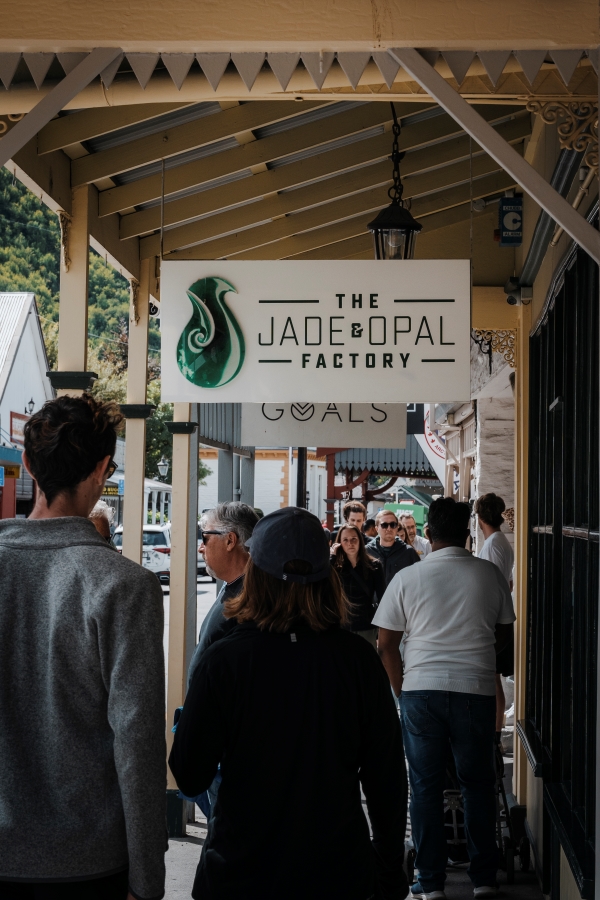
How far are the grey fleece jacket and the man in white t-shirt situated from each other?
108 inches

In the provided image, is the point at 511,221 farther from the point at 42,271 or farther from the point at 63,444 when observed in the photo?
the point at 42,271

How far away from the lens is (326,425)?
7508 mm

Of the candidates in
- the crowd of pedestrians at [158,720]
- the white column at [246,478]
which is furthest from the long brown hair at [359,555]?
the crowd of pedestrians at [158,720]

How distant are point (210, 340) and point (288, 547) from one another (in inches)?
67.8

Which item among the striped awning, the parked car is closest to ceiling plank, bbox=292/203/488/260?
the striped awning

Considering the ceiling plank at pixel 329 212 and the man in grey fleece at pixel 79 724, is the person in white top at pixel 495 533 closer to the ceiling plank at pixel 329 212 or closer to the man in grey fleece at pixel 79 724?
the ceiling plank at pixel 329 212

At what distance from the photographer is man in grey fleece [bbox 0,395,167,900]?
199cm

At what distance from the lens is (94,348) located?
193ft

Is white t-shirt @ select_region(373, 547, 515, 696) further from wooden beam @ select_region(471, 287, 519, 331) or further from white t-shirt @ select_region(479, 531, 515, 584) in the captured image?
wooden beam @ select_region(471, 287, 519, 331)

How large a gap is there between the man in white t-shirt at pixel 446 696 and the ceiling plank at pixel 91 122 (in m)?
2.53

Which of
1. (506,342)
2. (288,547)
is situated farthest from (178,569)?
(288,547)

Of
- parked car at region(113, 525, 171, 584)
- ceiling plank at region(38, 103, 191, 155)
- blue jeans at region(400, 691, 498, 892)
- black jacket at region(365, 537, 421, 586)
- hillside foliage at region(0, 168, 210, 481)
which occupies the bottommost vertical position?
parked car at region(113, 525, 171, 584)

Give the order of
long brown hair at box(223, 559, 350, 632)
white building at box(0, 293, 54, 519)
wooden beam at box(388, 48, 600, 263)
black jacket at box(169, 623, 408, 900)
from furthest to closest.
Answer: white building at box(0, 293, 54, 519) → wooden beam at box(388, 48, 600, 263) → long brown hair at box(223, 559, 350, 632) → black jacket at box(169, 623, 408, 900)

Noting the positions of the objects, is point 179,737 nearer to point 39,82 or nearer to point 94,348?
point 39,82
